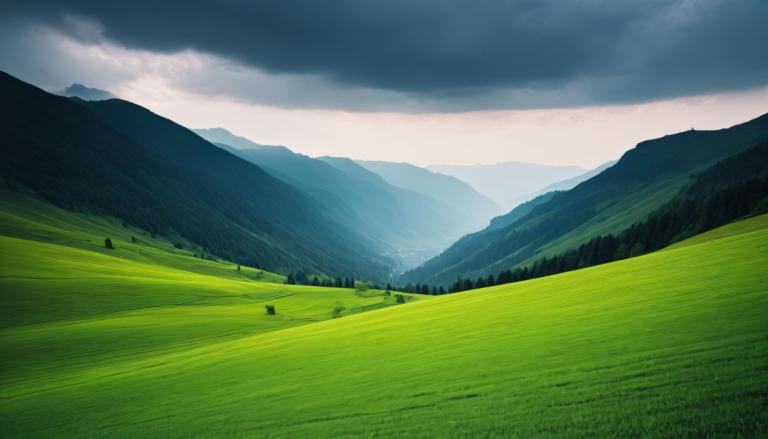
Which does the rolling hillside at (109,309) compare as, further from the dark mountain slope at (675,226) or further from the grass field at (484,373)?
the dark mountain slope at (675,226)

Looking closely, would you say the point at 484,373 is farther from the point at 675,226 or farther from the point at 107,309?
the point at 675,226

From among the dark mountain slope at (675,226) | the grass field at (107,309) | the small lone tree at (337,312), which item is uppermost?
the dark mountain slope at (675,226)

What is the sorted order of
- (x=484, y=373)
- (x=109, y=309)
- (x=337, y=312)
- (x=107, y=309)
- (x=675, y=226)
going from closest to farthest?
(x=484, y=373)
(x=107, y=309)
(x=109, y=309)
(x=337, y=312)
(x=675, y=226)

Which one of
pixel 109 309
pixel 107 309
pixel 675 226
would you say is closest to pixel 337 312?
pixel 109 309

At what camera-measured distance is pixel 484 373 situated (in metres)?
19.6

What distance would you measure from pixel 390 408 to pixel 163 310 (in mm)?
75354

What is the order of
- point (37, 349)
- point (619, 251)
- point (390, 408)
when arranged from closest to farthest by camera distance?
point (390, 408), point (37, 349), point (619, 251)

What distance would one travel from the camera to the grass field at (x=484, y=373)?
13.5 m

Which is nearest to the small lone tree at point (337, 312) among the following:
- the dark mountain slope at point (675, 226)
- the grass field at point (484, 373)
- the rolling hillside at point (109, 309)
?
the rolling hillside at point (109, 309)

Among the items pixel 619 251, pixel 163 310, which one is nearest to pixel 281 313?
pixel 163 310

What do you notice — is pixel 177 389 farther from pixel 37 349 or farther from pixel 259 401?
pixel 37 349

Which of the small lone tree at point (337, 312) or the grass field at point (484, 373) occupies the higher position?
the grass field at point (484, 373)

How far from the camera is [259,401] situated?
2361cm

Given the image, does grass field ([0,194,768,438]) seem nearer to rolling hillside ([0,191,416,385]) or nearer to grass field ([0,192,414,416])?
rolling hillside ([0,191,416,385])
